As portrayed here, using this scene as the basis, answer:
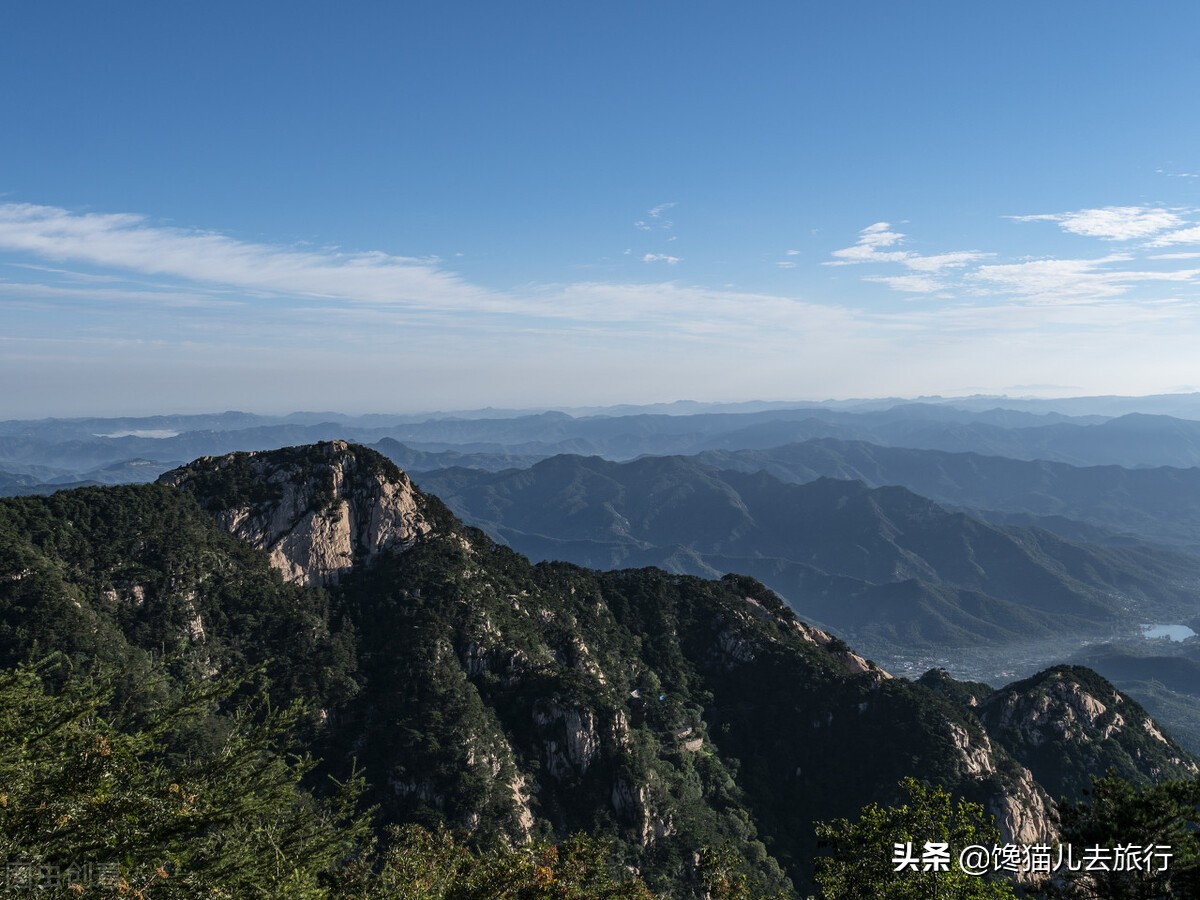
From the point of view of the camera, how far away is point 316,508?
123 metres

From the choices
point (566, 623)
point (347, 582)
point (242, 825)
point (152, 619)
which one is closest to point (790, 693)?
point (566, 623)

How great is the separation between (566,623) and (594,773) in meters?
33.8

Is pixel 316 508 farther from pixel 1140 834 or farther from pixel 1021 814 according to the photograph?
pixel 1021 814

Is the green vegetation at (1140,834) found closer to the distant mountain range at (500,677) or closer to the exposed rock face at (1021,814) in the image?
the distant mountain range at (500,677)

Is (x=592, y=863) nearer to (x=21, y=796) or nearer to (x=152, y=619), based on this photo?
(x=21, y=796)

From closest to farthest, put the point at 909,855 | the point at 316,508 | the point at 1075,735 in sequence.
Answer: the point at 909,855
the point at 316,508
the point at 1075,735

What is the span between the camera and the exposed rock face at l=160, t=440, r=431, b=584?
11925 cm

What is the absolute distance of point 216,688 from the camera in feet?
88.2

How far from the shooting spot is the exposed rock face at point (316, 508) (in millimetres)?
119250

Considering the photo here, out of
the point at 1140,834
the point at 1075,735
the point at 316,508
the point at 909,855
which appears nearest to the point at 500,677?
the point at 316,508

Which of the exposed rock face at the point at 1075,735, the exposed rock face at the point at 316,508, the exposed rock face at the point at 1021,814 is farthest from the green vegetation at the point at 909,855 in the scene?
the exposed rock face at the point at 1075,735

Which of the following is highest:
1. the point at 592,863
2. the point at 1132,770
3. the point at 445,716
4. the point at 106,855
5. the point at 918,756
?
the point at 106,855

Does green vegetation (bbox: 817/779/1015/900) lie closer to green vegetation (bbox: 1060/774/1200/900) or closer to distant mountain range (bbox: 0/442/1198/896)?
green vegetation (bbox: 1060/774/1200/900)

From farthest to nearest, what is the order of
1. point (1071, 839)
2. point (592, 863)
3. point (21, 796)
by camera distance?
point (592, 863), point (1071, 839), point (21, 796)
